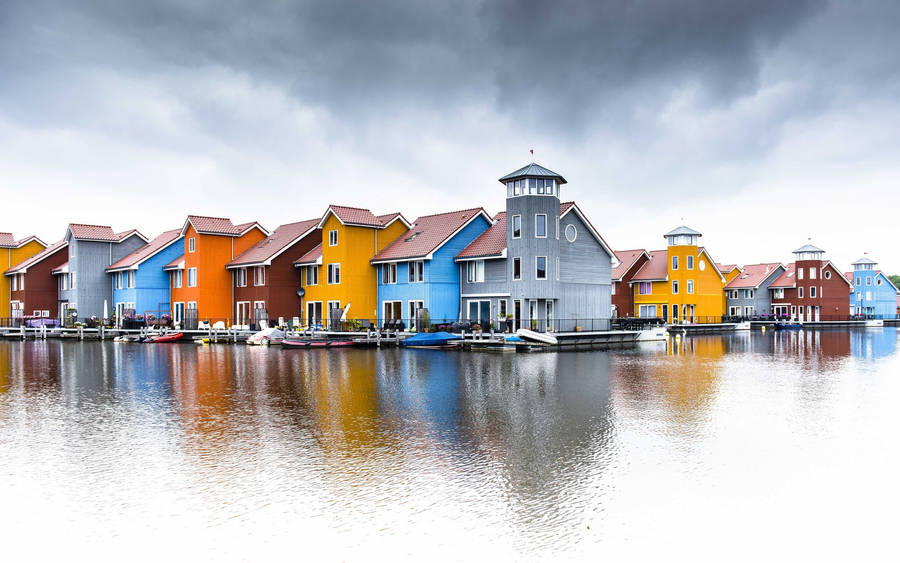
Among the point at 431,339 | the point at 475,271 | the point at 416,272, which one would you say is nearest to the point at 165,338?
the point at 416,272

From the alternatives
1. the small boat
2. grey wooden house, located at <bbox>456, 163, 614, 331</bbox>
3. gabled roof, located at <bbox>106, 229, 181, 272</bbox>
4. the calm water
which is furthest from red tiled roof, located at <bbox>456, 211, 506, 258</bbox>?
gabled roof, located at <bbox>106, 229, 181, 272</bbox>

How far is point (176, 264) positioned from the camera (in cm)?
6925

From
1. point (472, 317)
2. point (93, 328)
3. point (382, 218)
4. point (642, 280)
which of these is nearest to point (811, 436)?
point (472, 317)

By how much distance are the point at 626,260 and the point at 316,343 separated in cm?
5306

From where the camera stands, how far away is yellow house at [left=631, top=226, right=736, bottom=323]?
8450cm

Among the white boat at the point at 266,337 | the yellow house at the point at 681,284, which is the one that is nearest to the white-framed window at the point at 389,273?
the white boat at the point at 266,337

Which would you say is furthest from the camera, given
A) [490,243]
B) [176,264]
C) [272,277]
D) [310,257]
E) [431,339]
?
[176,264]

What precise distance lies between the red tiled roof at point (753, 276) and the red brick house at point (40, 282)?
289 ft

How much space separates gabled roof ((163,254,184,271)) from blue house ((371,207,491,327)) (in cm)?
2207

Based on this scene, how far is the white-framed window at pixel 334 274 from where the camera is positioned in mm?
56812

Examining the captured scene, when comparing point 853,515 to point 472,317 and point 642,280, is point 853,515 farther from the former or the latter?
point 642,280

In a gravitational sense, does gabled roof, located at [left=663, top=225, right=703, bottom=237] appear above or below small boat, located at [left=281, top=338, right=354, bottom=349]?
above

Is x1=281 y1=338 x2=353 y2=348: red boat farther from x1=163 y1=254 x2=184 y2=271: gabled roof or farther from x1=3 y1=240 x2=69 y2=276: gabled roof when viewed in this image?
x1=3 y1=240 x2=69 y2=276: gabled roof

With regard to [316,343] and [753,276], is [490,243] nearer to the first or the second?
[316,343]
